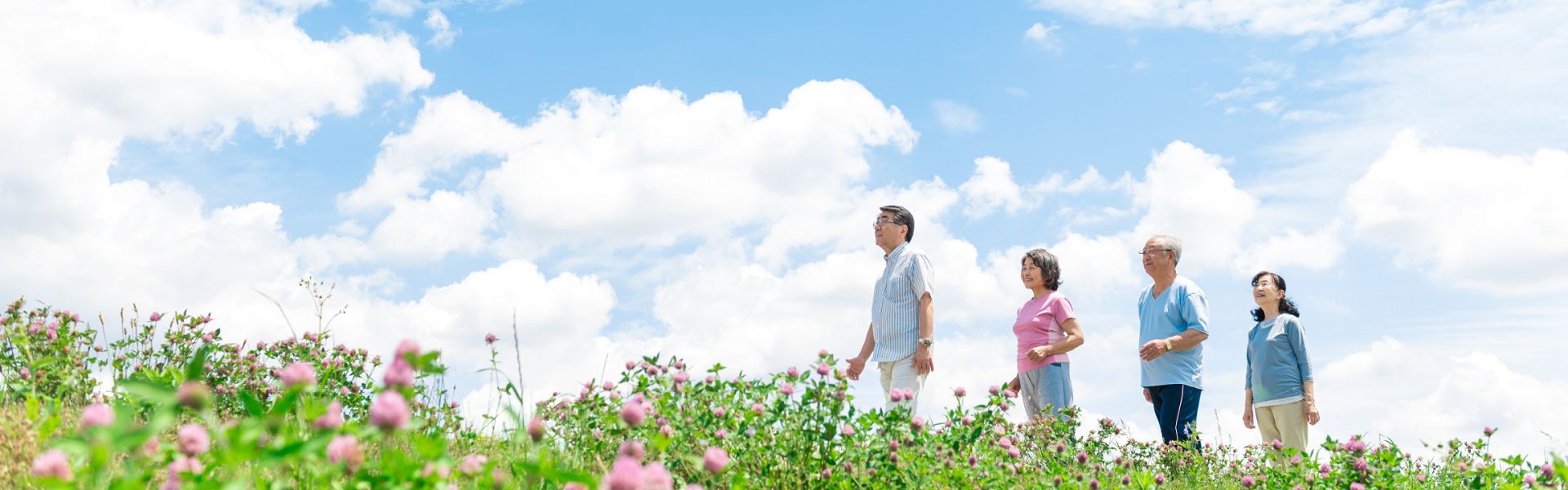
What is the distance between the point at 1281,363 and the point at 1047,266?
1.81 metres

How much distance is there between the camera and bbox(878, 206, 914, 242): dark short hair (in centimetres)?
705

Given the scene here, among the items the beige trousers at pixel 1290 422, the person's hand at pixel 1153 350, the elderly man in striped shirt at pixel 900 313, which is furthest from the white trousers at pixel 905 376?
the beige trousers at pixel 1290 422

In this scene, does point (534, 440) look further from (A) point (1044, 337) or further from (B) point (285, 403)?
(A) point (1044, 337)

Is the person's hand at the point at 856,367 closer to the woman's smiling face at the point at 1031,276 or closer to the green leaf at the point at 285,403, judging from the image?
the woman's smiling face at the point at 1031,276

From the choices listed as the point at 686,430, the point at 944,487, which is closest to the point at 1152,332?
the point at 944,487

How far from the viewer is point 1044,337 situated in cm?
698

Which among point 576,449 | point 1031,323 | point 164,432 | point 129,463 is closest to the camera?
point 129,463

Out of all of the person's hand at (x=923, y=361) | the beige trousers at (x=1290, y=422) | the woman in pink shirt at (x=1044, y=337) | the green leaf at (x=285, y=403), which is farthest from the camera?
the beige trousers at (x=1290, y=422)

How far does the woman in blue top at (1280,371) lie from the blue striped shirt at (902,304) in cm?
267

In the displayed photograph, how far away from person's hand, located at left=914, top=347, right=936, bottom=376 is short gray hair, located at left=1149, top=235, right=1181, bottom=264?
216 centimetres

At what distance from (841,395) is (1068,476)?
141cm

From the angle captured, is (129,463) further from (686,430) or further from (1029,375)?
(1029,375)

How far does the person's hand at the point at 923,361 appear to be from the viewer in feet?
20.9

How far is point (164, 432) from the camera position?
5191 millimetres
